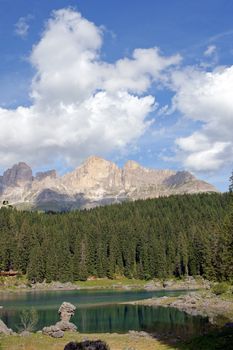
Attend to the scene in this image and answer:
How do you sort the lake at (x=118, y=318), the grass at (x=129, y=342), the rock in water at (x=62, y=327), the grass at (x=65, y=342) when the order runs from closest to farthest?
the grass at (x=129, y=342) → the grass at (x=65, y=342) → the rock in water at (x=62, y=327) → the lake at (x=118, y=318)

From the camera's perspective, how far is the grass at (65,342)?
53.0m

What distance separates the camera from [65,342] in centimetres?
5822

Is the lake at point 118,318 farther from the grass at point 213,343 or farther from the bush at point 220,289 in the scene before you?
the bush at point 220,289

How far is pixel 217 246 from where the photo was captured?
15438cm

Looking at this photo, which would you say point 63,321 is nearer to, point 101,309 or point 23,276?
point 101,309

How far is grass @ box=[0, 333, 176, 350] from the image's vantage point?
174 feet

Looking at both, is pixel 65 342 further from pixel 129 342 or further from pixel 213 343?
pixel 213 343

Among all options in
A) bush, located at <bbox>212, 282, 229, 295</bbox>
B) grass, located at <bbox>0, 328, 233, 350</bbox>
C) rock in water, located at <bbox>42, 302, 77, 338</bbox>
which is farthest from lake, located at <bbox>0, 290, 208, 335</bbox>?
bush, located at <bbox>212, 282, 229, 295</bbox>

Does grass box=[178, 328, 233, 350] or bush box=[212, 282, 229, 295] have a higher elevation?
bush box=[212, 282, 229, 295]

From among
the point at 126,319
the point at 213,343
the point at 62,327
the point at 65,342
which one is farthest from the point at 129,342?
the point at 126,319

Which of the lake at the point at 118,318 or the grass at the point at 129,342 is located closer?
the grass at the point at 129,342

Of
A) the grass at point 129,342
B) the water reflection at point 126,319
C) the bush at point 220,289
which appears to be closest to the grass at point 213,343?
the grass at point 129,342

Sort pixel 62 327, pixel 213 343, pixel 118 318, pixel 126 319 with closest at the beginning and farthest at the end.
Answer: pixel 213 343 < pixel 62 327 < pixel 126 319 < pixel 118 318

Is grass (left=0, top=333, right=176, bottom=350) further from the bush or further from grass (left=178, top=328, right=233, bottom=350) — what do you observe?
the bush
